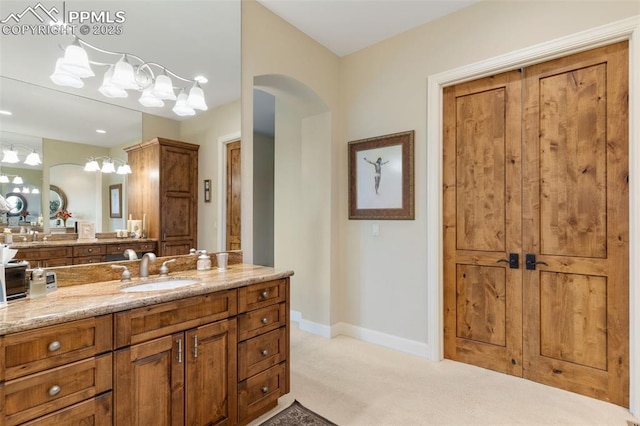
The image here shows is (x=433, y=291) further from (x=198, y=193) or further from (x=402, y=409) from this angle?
(x=198, y=193)

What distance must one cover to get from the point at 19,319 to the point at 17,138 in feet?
3.54

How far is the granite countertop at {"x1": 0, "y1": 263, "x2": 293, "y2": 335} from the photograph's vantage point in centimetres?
119

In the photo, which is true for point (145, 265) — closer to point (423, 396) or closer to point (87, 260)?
point (87, 260)

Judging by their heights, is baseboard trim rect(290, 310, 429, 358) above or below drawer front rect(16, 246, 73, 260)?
below

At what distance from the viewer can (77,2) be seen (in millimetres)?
1794

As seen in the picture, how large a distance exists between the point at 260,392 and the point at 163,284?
2.93 ft

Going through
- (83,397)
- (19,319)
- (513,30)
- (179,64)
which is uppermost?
(513,30)

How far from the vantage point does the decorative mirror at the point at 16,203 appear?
1678 millimetres

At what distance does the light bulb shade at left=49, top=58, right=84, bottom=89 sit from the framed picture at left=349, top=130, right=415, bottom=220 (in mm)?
2352

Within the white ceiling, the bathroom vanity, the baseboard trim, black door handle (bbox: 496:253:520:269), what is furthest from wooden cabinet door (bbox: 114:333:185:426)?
the white ceiling

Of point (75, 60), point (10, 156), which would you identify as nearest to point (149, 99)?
point (75, 60)

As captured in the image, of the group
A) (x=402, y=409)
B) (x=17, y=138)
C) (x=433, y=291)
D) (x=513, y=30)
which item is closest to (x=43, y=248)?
(x=17, y=138)

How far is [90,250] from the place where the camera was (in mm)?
1910

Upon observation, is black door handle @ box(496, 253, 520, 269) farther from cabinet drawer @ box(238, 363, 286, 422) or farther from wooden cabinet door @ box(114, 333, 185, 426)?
wooden cabinet door @ box(114, 333, 185, 426)
